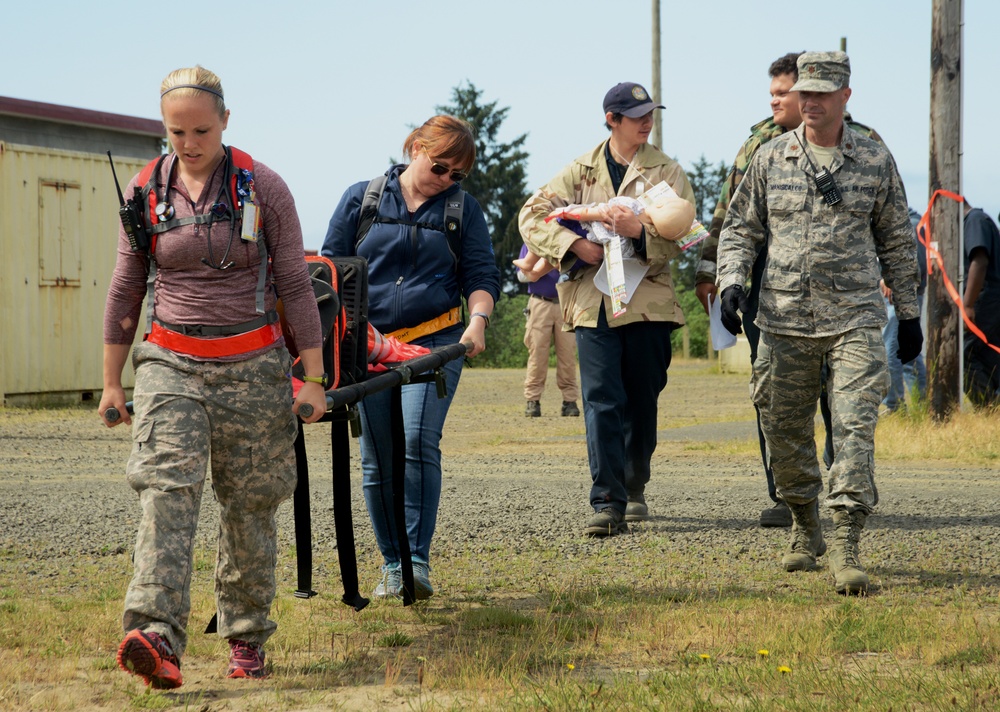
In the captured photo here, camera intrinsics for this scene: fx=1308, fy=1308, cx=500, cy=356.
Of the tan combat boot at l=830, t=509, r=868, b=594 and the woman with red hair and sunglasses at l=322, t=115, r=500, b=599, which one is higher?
the woman with red hair and sunglasses at l=322, t=115, r=500, b=599

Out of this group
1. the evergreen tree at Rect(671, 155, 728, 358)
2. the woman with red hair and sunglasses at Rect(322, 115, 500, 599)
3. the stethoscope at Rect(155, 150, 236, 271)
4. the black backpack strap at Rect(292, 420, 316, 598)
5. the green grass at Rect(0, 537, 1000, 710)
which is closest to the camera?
the green grass at Rect(0, 537, 1000, 710)

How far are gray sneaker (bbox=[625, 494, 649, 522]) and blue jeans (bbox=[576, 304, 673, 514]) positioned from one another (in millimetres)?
375

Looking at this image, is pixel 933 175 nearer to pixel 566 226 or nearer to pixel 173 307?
pixel 566 226

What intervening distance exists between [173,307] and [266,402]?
1.37 ft

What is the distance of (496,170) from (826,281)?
5666 centimetres

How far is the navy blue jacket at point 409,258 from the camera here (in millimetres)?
5535

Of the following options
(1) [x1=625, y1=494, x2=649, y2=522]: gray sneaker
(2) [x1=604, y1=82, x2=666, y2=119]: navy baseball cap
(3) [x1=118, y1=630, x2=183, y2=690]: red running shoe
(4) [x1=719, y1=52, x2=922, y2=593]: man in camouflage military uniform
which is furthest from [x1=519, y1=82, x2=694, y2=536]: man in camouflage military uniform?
(3) [x1=118, y1=630, x2=183, y2=690]: red running shoe

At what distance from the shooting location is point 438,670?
13.9 feet

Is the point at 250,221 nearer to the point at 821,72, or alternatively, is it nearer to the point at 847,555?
the point at 821,72

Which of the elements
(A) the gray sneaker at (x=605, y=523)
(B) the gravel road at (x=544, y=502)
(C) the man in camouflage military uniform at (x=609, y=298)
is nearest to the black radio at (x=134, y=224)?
(B) the gravel road at (x=544, y=502)

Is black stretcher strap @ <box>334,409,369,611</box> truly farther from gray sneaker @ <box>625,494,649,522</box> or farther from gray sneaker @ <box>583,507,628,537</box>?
gray sneaker @ <box>625,494,649,522</box>

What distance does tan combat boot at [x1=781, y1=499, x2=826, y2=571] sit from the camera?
243 inches

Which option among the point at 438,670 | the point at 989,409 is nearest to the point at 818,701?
the point at 438,670

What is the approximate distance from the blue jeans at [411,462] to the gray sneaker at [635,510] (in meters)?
2.28
